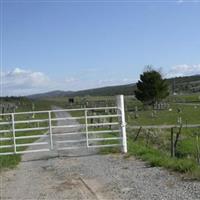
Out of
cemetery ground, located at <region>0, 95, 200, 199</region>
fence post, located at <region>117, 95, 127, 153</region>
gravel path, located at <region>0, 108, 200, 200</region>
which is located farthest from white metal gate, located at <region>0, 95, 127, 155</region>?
gravel path, located at <region>0, 108, 200, 200</region>

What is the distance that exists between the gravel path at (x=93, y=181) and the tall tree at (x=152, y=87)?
7264cm

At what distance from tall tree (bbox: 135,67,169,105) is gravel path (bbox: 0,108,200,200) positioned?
72644 millimetres

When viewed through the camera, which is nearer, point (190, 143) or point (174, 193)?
point (174, 193)

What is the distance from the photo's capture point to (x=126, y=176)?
12.4 metres

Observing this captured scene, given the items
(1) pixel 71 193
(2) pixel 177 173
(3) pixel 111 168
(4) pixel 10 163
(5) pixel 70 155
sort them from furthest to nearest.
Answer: (5) pixel 70 155
(4) pixel 10 163
(3) pixel 111 168
(2) pixel 177 173
(1) pixel 71 193

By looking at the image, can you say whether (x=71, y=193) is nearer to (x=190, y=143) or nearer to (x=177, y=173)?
(x=177, y=173)

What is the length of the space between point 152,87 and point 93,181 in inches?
3032

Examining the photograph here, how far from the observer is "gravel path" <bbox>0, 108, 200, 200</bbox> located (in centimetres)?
1021

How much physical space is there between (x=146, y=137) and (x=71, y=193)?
17.9 meters

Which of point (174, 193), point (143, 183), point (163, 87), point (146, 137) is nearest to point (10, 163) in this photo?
point (143, 183)

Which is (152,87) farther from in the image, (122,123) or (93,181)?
(93,181)

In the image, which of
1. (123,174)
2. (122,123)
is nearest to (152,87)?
(122,123)

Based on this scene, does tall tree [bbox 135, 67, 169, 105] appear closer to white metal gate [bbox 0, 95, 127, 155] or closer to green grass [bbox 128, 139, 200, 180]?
white metal gate [bbox 0, 95, 127, 155]

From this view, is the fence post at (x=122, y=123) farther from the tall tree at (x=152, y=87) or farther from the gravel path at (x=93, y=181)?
the tall tree at (x=152, y=87)
